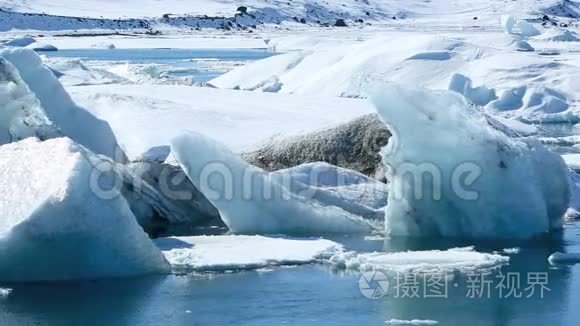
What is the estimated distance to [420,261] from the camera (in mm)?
6680

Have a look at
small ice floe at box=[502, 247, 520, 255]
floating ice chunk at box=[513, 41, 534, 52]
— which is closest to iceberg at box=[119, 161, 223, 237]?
small ice floe at box=[502, 247, 520, 255]

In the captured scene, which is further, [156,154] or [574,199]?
[156,154]

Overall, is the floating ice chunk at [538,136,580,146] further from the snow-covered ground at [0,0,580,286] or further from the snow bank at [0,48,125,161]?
the snow bank at [0,48,125,161]

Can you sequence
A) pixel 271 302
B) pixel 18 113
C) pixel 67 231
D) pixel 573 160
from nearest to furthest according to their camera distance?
pixel 271 302 → pixel 67 231 → pixel 18 113 → pixel 573 160

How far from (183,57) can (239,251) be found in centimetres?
2249

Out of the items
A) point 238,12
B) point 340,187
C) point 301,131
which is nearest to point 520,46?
point 301,131

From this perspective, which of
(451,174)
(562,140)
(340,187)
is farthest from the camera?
(562,140)

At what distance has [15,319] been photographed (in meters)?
5.59

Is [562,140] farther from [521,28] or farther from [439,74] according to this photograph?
[521,28]

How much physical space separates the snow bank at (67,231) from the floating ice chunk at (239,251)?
0.27m
